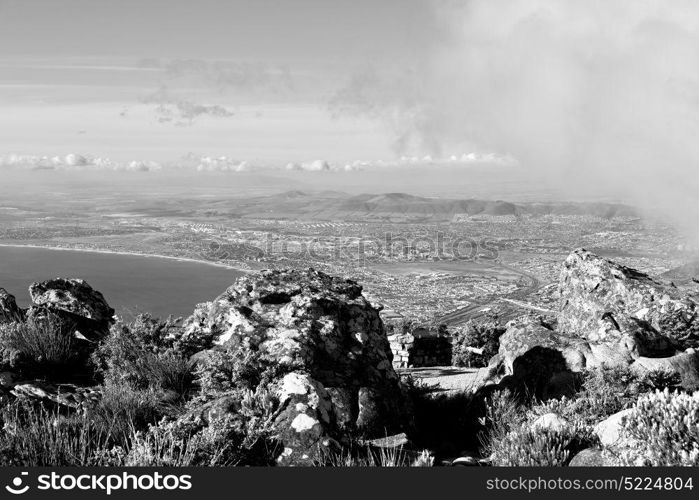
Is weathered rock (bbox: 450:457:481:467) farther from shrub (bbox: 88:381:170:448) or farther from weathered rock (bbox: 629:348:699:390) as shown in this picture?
weathered rock (bbox: 629:348:699:390)

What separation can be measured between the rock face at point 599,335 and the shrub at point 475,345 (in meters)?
4.69

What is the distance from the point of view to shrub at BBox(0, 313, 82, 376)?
10.1m

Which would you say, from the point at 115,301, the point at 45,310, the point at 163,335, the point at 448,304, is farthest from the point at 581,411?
the point at 448,304

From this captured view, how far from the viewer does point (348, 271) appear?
328 feet

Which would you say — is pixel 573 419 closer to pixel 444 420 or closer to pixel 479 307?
pixel 444 420

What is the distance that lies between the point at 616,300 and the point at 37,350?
49.6 ft

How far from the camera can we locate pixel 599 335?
13211 mm

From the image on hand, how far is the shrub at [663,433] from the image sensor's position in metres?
6.54

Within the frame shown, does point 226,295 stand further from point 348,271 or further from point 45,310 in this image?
point 348,271

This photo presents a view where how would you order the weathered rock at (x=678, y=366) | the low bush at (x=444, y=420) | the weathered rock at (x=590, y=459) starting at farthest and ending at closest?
the weathered rock at (x=678, y=366)
the low bush at (x=444, y=420)
the weathered rock at (x=590, y=459)

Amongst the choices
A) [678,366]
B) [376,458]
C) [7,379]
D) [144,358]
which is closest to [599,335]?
[678,366]

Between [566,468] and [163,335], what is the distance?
7546mm

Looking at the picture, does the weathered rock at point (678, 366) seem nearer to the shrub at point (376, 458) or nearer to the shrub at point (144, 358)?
the shrub at point (376, 458)

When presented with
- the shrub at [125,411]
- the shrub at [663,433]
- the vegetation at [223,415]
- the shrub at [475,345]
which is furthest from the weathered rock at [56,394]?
the shrub at [475,345]
